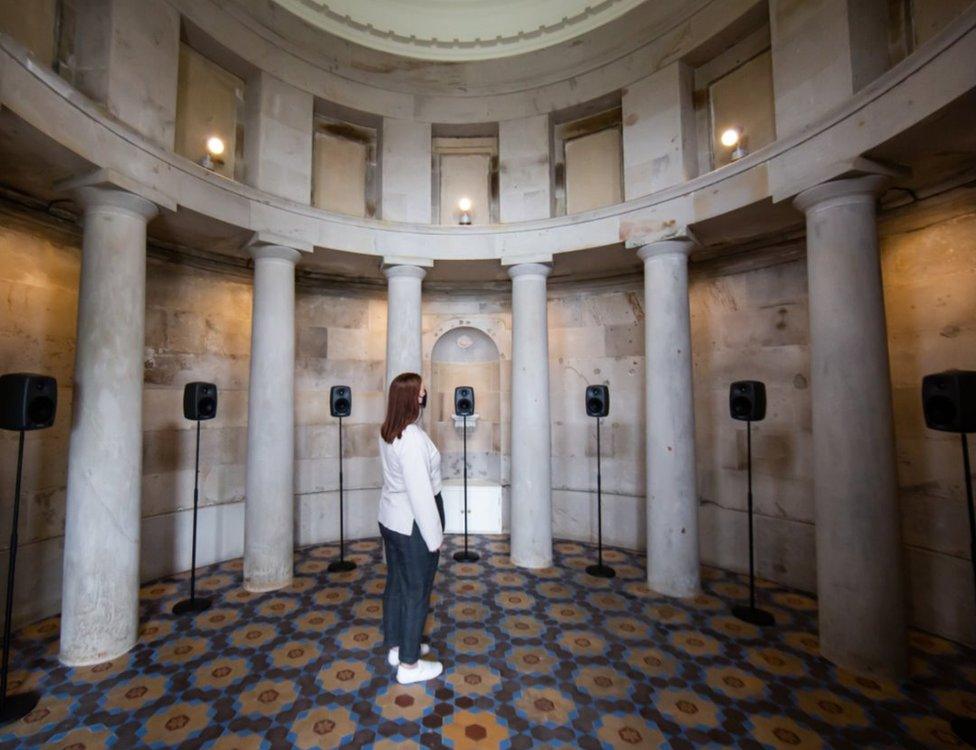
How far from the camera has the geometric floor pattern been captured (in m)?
2.75

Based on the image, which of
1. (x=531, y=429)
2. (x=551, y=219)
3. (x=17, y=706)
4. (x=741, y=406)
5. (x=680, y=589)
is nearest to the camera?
(x=17, y=706)

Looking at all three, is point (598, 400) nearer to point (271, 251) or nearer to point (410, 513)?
point (410, 513)

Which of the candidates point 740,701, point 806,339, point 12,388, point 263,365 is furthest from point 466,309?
point 740,701

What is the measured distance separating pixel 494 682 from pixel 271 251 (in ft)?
14.2

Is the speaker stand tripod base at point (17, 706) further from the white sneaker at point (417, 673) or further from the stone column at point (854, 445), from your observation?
the stone column at point (854, 445)

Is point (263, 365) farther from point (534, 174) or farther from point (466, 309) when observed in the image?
point (534, 174)

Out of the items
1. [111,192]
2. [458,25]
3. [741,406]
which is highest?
[458,25]

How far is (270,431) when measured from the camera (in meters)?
4.75

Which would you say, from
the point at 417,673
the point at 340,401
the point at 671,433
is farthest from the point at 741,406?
the point at 340,401

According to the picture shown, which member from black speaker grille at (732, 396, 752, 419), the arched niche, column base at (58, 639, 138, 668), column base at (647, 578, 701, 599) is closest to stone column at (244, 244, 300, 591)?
column base at (58, 639, 138, 668)

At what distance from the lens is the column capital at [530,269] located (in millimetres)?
5320

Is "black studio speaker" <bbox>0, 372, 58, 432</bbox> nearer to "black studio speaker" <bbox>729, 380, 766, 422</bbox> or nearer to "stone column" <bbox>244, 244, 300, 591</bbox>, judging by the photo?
"stone column" <bbox>244, 244, 300, 591</bbox>

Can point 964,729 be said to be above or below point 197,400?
below

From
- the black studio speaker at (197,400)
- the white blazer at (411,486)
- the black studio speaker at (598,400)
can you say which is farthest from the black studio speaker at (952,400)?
the black studio speaker at (197,400)
